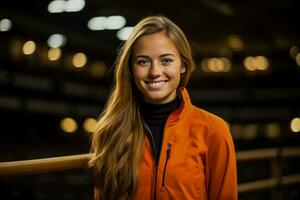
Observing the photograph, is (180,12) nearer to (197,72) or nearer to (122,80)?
(197,72)

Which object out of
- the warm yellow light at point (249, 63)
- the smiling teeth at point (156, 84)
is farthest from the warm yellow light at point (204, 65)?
the smiling teeth at point (156, 84)

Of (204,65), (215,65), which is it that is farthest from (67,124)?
(215,65)

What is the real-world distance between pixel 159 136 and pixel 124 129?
147 millimetres

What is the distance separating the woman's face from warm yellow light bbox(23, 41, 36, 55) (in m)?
24.2

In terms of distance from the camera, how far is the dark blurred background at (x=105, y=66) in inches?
920

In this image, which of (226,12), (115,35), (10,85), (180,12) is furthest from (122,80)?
(115,35)

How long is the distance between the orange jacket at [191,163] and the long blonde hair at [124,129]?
2.0 inches

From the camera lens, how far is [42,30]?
26.3 meters

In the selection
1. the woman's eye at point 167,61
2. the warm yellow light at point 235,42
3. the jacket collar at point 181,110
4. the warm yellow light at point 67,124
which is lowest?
the warm yellow light at point 67,124

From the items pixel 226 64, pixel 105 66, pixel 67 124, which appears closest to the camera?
pixel 105 66

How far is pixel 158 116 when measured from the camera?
1.73 metres

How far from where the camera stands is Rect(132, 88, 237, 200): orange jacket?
1.61m

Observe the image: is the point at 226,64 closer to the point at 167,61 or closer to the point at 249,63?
the point at 249,63

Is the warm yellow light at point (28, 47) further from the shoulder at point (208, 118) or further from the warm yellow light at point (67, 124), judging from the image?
the shoulder at point (208, 118)
